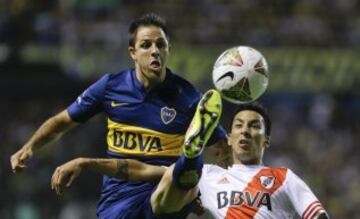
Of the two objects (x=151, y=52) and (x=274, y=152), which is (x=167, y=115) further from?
(x=274, y=152)

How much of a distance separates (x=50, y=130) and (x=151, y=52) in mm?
1019

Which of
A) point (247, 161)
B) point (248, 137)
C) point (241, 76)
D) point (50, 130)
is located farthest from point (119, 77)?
point (247, 161)

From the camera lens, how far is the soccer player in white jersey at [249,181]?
26.1 ft

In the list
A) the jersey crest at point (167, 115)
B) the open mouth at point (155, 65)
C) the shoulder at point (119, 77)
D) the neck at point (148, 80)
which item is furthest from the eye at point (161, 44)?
the jersey crest at point (167, 115)

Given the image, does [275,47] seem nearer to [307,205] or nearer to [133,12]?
[133,12]

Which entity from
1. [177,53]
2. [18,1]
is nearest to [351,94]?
[177,53]

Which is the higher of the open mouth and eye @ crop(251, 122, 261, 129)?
the open mouth

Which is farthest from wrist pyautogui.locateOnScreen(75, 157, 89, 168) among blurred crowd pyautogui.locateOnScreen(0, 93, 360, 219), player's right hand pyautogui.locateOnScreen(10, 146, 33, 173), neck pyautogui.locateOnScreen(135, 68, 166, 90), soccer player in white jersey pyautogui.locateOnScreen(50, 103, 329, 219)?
blurred crowd pyautogui.locateOnScreen(0, 93, 360, 219)

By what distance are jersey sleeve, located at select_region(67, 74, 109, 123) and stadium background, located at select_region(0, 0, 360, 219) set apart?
9.91m

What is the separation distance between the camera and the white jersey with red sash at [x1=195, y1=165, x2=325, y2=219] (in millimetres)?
8195

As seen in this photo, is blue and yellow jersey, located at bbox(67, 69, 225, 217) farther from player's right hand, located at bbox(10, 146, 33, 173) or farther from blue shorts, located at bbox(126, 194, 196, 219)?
player's right hand, located at bbox(10, 146, 33, 173)

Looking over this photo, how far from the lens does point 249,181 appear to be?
27.7 feet

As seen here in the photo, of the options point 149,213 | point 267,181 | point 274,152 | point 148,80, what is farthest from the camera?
point 274,152

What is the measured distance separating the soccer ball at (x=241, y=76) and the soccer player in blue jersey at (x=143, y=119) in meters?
0.46
